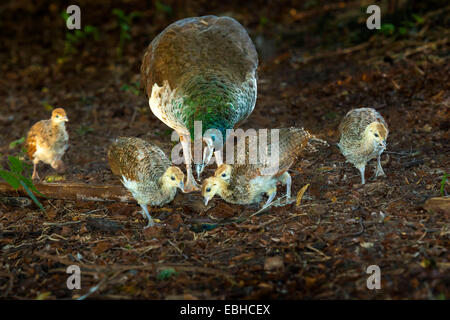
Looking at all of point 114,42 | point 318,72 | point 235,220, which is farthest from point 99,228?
point 114,42

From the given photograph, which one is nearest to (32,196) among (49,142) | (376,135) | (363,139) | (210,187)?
(49,142)

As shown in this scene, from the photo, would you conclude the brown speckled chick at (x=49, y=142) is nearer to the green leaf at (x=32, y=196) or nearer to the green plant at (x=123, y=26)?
the green leaf at (x=32, y=196)

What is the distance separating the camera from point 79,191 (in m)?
5.54

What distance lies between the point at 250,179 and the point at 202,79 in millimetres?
1462

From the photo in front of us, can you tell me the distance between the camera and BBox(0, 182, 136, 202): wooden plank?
5465mm

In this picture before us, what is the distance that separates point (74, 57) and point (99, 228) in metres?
8.06

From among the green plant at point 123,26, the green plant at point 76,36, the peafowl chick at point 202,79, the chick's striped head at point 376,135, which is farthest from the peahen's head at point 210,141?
the green plant at point 76,36

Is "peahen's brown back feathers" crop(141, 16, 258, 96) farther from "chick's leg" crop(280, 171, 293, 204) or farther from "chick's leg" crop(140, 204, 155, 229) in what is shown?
"chick's leg" crop(140, 204, 155, 229)

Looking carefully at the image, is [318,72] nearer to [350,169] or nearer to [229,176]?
[350,169]

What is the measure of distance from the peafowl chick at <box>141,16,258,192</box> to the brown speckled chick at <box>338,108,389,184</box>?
1.22m

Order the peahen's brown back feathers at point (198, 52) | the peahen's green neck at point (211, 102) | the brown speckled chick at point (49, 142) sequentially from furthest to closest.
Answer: the brown speckled chick at point (49, 142), the peahen's brown back feathers at point (198, 52), the peahen's green neck at point (211, 102)

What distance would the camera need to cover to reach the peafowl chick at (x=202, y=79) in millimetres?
5367

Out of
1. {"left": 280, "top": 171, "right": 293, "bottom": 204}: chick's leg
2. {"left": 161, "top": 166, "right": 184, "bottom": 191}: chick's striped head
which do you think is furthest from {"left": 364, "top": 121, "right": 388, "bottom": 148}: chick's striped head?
{"left": 161, "top": 166, "right": 184, "bottom": 191}: chick's striped head

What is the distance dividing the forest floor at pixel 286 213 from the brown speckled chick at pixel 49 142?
0.26m
